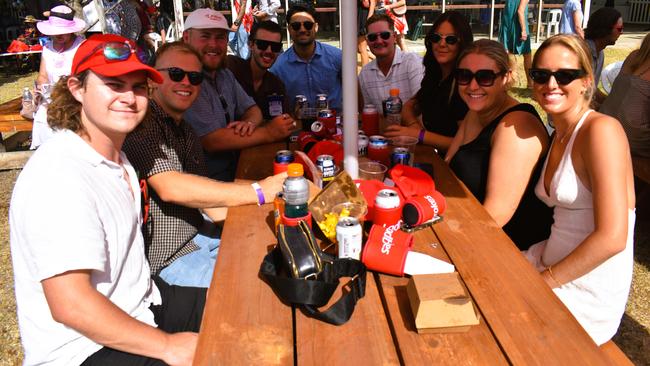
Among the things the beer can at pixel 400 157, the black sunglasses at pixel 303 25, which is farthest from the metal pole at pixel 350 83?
the black sunglasses at pixel 303 25

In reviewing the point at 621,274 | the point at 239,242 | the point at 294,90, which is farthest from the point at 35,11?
the point at 621,274

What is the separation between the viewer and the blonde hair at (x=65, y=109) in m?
1.65

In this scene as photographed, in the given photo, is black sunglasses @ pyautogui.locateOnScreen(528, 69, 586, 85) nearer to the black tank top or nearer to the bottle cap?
the black tank top

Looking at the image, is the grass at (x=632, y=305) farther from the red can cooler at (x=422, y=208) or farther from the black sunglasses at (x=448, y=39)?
the red can cooler at (x=422, y=208)

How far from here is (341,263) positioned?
1.54m

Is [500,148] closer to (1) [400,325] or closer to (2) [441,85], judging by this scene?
(1) [400,325]

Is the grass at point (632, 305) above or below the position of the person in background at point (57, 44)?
below

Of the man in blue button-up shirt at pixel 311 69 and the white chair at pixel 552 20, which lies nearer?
the man in blue button-up shirt at pixel 311 69

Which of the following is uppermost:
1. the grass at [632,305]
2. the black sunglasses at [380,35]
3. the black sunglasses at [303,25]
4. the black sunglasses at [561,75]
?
the black sunglasses at [303,25]

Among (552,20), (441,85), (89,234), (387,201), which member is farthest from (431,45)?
(552,20)

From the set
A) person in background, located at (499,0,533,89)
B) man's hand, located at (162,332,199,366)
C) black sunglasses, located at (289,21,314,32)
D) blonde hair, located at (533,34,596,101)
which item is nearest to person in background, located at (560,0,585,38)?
person in background, located at (499,0,533,89)

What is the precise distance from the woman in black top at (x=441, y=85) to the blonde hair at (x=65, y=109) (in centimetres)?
205

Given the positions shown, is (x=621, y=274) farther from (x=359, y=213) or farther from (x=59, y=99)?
(x=59, y=99)

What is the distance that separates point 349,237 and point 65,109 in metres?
1.08
